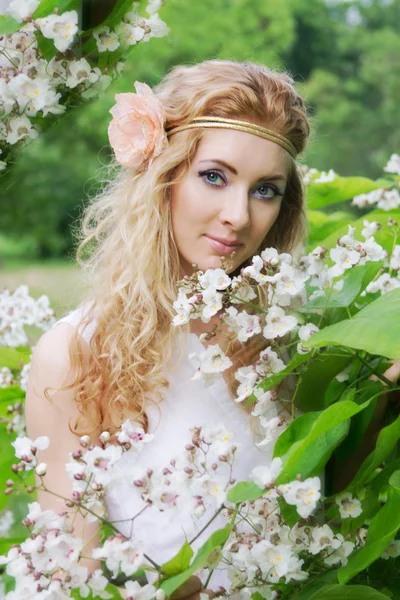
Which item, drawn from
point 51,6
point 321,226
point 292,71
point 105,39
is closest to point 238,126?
A: point 105,39

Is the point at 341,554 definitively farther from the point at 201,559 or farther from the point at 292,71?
the point at 292,71

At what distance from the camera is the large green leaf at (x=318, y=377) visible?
49.6 inches

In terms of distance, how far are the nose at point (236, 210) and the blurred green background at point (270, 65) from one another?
11.6 m

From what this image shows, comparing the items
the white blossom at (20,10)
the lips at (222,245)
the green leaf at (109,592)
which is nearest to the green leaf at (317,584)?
the green leaf at (109,592)

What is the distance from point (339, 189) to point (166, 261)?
0.56 m

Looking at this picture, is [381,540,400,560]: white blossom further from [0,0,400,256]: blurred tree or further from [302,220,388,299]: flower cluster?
[0,0,400,256]: blurred tree

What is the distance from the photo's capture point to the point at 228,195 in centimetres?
147

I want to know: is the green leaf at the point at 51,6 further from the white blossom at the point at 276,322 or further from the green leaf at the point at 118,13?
the white blossom at the point at 276,322

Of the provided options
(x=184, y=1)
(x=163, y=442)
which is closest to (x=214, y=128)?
(x=163, y=442)

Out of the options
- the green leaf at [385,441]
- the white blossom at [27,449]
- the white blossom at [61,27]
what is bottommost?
the green leaf at [385,441]

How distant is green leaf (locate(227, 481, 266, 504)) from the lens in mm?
920

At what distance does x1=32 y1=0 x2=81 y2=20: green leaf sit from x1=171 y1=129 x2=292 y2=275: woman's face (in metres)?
0.40

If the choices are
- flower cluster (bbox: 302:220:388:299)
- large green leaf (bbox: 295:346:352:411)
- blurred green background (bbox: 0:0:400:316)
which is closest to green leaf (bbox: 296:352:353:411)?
large green leaf (bbox: 295:346:352:411)

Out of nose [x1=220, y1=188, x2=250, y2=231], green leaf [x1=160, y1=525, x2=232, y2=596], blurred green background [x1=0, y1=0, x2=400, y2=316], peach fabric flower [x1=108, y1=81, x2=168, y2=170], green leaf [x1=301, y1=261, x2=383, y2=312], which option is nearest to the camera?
green leaf [x1=160, y1=525, x2=232, y2=596]
